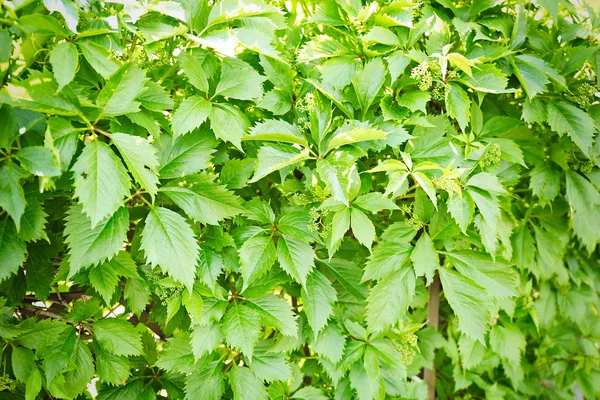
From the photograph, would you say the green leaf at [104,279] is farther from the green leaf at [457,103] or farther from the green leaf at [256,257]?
the green leaf at [457,103]

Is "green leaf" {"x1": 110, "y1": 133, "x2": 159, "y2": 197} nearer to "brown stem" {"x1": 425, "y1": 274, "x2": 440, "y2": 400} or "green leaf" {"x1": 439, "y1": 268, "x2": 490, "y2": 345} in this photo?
"green leaf" {"x1": 439, "y1": 268, "x2": 490, "y2": 345}

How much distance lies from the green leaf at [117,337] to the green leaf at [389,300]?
0.59m

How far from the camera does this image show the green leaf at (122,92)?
0.90 meters

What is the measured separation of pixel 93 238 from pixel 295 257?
0.45 meters

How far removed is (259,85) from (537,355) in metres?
1.82

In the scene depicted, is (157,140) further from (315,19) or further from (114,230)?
(315,19)

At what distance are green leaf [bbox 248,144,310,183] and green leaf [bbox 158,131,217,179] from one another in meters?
0.14

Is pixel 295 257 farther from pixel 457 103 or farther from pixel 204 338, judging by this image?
pixel 457 103

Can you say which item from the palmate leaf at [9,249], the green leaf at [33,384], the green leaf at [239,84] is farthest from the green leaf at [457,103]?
the green leaf at [33,384]

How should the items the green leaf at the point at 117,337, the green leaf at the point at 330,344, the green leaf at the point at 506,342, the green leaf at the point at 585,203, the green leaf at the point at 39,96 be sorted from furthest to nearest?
the green leaf at the point at 506,342 < the green leaf at the point at 585,203 < the green leaf at the point at 330,344 < the green leaf at the point at 117,337 < the green leaf at the point at 39,96

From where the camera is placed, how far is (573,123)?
1.32m

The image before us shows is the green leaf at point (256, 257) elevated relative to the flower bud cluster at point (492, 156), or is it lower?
lower

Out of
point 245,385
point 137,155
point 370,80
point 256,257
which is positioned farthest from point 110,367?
point 370,80

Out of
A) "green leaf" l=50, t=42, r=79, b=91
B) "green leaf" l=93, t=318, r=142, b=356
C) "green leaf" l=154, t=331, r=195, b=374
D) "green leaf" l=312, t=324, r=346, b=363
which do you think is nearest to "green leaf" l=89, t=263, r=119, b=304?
"green leaf" l=93, t=318, r=142, b=356
